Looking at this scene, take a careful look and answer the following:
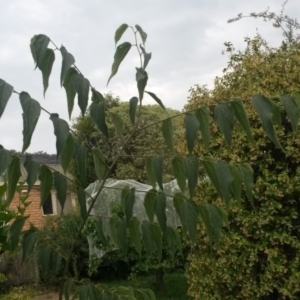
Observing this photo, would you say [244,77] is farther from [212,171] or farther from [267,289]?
[212,171]

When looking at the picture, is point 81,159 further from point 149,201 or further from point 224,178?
point 224,178

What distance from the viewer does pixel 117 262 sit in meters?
14.4

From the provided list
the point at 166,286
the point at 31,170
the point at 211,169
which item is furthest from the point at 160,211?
the point at 166,286

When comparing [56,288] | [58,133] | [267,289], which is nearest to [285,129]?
[267,289]

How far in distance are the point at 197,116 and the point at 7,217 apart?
3.26ft

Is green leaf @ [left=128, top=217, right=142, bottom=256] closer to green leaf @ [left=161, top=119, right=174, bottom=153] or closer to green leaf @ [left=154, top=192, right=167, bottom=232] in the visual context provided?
green leaf @ [left=154, top=192, right=167, bottom=232]

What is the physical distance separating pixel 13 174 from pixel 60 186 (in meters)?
0.15

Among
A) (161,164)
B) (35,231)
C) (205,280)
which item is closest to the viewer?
(161,164)

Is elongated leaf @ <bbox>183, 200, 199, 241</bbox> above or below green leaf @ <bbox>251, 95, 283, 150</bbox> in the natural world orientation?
below

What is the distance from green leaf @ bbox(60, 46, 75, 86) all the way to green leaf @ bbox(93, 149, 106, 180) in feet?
1.00

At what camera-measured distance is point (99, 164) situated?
1.88m

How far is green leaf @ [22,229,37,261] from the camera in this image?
1.80 metres

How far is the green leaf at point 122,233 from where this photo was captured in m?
1.91

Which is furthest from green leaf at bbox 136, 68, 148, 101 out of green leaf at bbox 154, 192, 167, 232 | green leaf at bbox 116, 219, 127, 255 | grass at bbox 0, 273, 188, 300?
grass at bbox 0, 273, 188, 300
